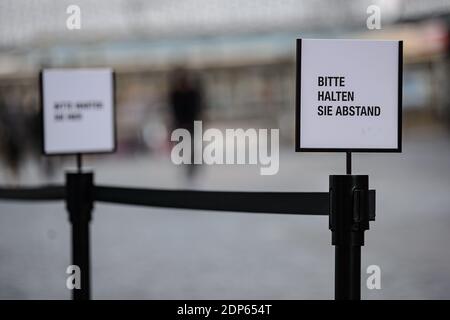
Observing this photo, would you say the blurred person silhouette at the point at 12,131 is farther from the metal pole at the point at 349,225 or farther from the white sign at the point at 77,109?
the metal pole at the point at 349,225

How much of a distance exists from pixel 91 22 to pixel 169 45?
111 inches

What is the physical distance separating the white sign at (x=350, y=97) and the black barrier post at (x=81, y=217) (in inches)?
41.9

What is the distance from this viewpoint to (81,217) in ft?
11.2

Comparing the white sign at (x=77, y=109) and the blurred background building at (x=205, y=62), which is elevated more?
the blurred background building at (x=205, y=62)

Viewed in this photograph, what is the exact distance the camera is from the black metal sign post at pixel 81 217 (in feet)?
11.0

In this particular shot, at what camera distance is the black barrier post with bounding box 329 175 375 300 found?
256 centimetres

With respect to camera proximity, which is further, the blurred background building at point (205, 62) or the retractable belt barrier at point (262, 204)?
the blurred background building at point (205, 62)

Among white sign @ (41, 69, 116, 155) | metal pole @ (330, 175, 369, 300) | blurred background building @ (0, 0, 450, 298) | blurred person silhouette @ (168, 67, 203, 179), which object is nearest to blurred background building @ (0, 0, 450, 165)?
blurred background building @ (0, 0, 450, 298)

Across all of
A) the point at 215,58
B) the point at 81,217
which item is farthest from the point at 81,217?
the point at 215,58

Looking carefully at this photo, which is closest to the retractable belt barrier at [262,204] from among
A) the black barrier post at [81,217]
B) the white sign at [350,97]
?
the black barrier post at [81,217]
